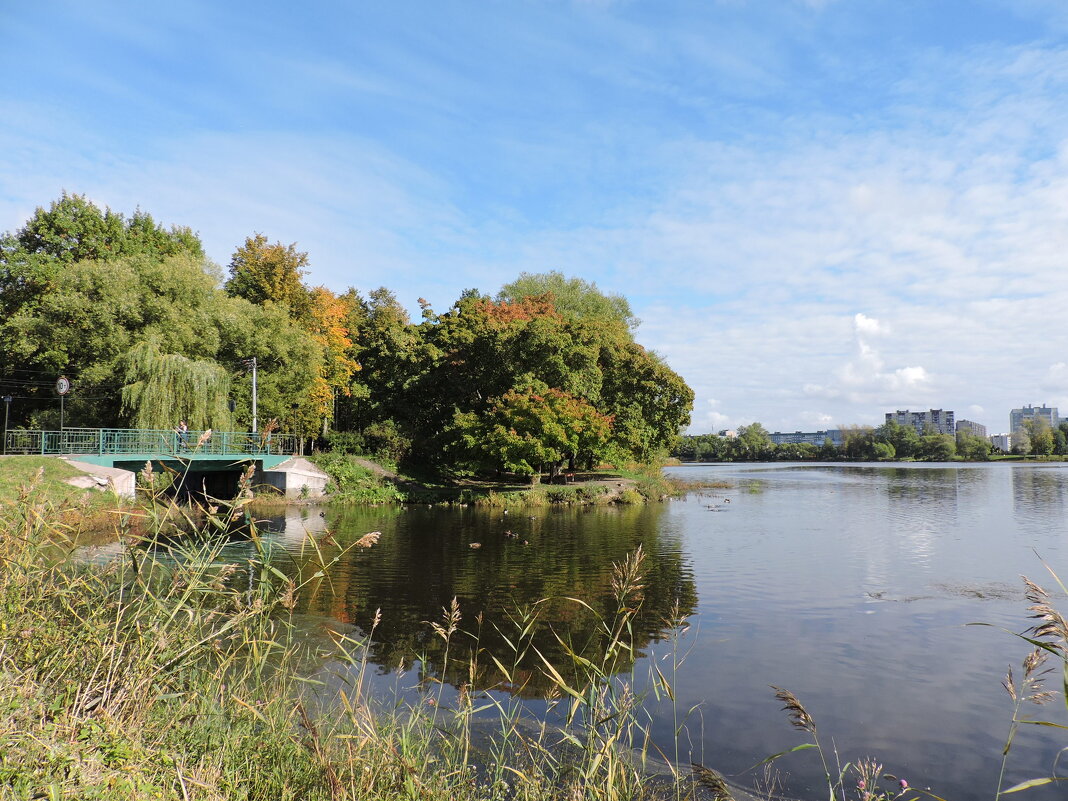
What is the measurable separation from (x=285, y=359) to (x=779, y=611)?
28.1 m

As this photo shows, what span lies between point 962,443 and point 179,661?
452 ft

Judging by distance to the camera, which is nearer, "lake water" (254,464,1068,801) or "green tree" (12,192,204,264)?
"lake water" (254,464,1068,801)

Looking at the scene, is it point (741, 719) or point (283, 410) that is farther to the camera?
point (283, 410)

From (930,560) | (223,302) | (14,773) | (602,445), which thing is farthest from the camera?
(602,445)

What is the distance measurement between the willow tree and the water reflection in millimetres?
6665

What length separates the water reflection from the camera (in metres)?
9.48

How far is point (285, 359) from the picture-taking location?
33469 millimetres

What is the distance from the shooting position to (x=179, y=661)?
429 cm

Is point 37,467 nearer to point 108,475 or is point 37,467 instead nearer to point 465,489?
point 108,475

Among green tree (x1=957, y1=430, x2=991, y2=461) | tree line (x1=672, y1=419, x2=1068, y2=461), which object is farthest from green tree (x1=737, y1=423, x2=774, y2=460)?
green tree (x1=957, y1=430, x2=991, y2=461)

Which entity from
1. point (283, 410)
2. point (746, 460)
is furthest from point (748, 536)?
point (746, 460)

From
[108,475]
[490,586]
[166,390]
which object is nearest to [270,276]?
[166,390]

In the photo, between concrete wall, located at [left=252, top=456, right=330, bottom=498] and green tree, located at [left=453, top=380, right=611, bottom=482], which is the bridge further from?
green tree, located at [left=453, top=380, right=611, bottom=482]

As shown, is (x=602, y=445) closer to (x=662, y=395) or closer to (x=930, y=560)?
(x=662, y=395)
